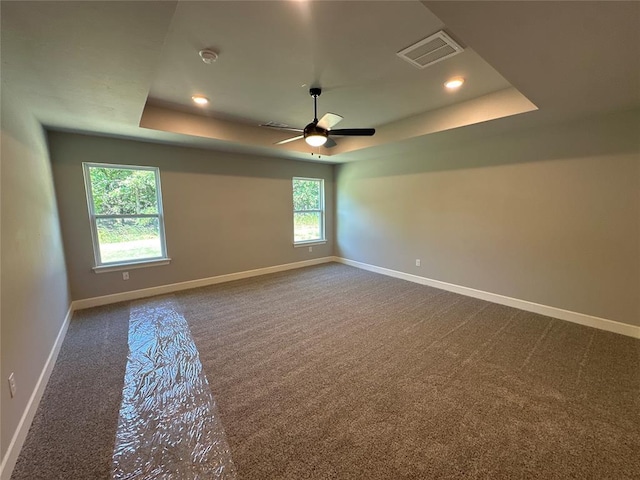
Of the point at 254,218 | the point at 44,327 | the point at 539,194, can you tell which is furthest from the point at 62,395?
the point at 539,194

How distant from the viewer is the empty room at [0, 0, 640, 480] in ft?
5.13

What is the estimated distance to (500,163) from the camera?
376 cm

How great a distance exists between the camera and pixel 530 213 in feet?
11.6

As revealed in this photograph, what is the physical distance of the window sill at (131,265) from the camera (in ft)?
12.7

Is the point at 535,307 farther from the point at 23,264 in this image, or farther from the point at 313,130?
the point at 23,264

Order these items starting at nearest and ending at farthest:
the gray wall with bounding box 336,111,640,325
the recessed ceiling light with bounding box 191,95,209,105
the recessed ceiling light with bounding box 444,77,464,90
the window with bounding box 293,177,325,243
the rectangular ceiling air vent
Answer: the rectangular ceiling air vent < the recessed ceiling light with bounding box 444,77,464,90 < the gray wall with bounding box 336,111,640,325 < the recessed ceiling light with bounding box 191,95,209,105 < the window with bounding box 293,177,325,243

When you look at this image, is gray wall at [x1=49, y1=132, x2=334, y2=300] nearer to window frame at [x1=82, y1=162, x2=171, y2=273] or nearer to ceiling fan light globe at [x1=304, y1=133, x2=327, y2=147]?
window frame at [x1=82, y1=162, x2=171, y2=273]

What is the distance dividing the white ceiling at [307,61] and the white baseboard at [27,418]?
7.45ft

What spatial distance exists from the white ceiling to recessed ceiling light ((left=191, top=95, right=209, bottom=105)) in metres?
0.10

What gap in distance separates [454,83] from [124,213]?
4.65 metres

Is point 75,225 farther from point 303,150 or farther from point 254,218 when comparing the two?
point 303,150

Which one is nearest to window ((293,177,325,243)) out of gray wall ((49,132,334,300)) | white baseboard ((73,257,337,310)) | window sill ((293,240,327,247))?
window sill ((293,240,327,247))

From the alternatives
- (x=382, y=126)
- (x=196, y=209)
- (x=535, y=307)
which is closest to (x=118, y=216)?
(x=196, y=209)

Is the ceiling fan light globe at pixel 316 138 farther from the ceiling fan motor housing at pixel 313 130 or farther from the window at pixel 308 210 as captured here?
the window at pixel 308 210
